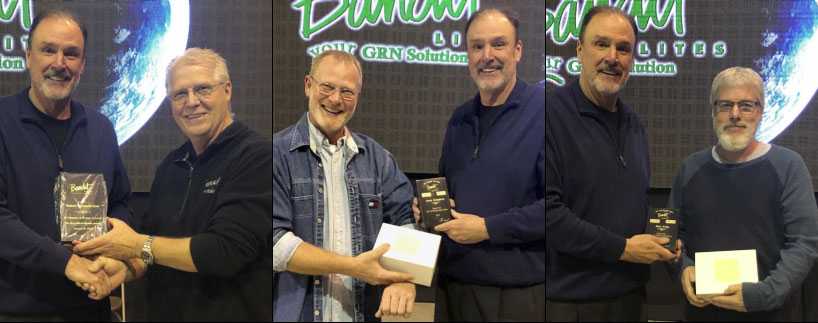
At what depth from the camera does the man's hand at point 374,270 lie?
3789mm

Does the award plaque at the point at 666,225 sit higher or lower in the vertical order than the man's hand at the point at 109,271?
higher

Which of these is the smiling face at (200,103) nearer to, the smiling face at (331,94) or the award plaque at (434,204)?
the smiling face at (331,94)

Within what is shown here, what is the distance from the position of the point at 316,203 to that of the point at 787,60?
2.23m

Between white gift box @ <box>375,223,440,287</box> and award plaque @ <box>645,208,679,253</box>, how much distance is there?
984mm

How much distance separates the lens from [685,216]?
3.95 metres

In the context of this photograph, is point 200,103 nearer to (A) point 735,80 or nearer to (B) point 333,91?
(B) point 333,91

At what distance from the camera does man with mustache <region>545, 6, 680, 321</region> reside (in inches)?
153

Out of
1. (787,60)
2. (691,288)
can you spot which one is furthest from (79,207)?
(787,60)

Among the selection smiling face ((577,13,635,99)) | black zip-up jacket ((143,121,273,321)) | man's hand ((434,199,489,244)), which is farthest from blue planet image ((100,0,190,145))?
smiling face ((577,13,635,99))

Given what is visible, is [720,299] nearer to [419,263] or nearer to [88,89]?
[419,263]

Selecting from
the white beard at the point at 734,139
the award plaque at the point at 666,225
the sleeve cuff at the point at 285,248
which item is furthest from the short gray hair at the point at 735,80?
the sleeve cuff at the point at 285,248

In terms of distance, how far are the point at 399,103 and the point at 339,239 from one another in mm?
664

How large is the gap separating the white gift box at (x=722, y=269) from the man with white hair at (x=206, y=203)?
6.42 feet

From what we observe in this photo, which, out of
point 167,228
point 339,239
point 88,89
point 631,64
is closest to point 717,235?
point 631,64
